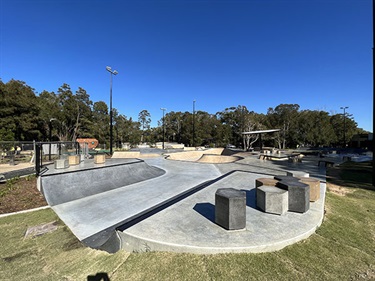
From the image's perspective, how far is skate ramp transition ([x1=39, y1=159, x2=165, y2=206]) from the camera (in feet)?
21.7

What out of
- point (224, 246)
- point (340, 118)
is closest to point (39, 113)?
point (224, 246)

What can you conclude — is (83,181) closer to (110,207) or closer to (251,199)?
(110,207)

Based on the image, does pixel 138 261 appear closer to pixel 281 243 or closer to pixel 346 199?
pixel 281 243

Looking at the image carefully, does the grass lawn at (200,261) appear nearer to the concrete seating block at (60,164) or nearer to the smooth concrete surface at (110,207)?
the smooth concrete surface at (110,207)

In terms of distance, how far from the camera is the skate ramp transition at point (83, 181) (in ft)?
21.7

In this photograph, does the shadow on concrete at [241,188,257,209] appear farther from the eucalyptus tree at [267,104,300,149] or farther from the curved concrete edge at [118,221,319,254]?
the eucalyptus tree at [267,104,300,149]

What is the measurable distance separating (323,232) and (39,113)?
44396 mm

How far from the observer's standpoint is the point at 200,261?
2775 mm

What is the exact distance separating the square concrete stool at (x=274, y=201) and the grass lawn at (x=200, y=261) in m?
0.79

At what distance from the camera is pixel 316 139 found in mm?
42969

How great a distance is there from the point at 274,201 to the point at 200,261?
2.45 meters

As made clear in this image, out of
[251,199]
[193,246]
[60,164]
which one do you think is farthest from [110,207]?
[60,164]

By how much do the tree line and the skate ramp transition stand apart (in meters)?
25.2

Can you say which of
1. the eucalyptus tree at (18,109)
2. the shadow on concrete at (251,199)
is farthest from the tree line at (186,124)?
the shadow on concrete at (251,199)
